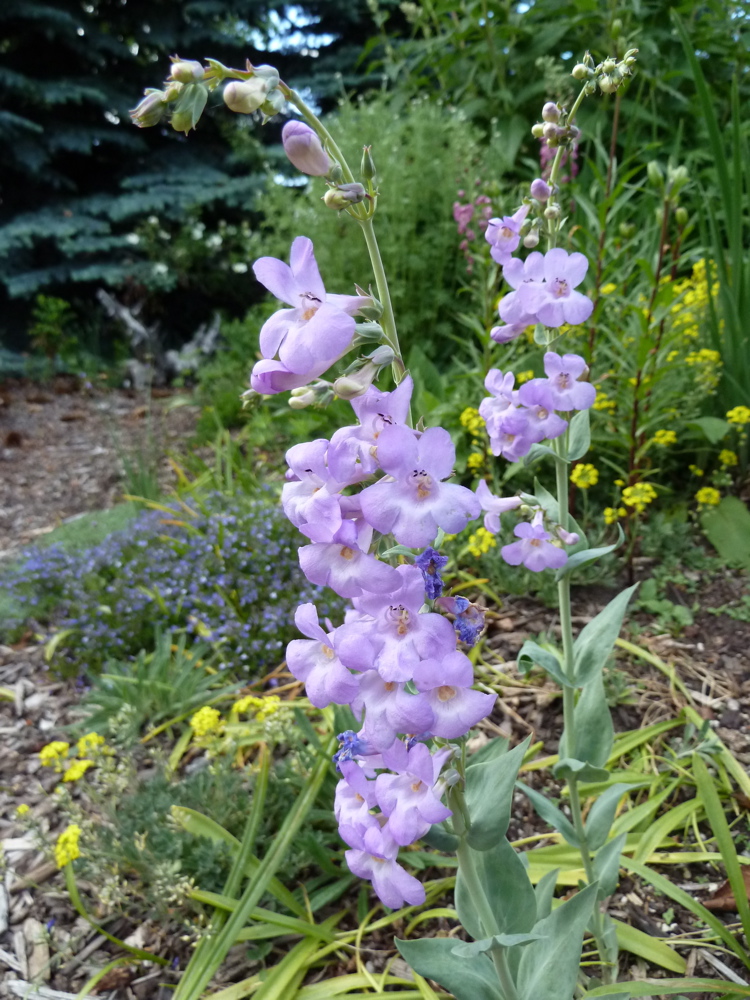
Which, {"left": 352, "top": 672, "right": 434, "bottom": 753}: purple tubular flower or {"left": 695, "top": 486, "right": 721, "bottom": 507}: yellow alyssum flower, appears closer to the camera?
{"left": 352, "top": 672, "right": 434, "bottom": 753}: purple tubular flower

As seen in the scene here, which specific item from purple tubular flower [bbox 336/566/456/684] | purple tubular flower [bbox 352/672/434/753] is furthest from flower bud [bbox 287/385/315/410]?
purple tubular flower [bbox 352/672/434/753]

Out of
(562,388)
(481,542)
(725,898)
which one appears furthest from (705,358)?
(725,898)

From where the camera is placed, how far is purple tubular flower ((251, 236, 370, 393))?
0.76m

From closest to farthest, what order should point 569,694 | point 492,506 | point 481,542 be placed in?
point 492,506 < point 569,694 < point 481,542

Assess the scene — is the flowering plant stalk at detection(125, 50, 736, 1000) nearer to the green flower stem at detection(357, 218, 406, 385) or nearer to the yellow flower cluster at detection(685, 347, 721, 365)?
the green flower stem at detection(357, 218, 406, 385)

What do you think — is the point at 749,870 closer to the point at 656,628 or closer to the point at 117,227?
the point at 656,628

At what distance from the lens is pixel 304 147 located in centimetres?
78

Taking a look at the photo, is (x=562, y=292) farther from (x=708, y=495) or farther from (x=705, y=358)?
(x=705, y=358)

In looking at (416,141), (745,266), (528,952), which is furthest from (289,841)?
(416,141)

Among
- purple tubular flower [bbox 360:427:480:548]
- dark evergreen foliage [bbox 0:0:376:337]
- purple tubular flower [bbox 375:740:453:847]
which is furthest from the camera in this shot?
dark evergreen foliage [bbox 0:0:376:337]

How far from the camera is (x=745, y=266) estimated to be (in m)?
2.86

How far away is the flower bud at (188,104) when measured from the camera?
0.77 m

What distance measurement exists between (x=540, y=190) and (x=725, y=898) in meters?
1.58

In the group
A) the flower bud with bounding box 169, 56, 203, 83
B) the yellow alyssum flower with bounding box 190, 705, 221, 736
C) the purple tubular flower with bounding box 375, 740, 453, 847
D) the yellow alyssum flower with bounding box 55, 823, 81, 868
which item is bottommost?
the yellow alyssum flower with bounding box 55, 823, 81, 868
